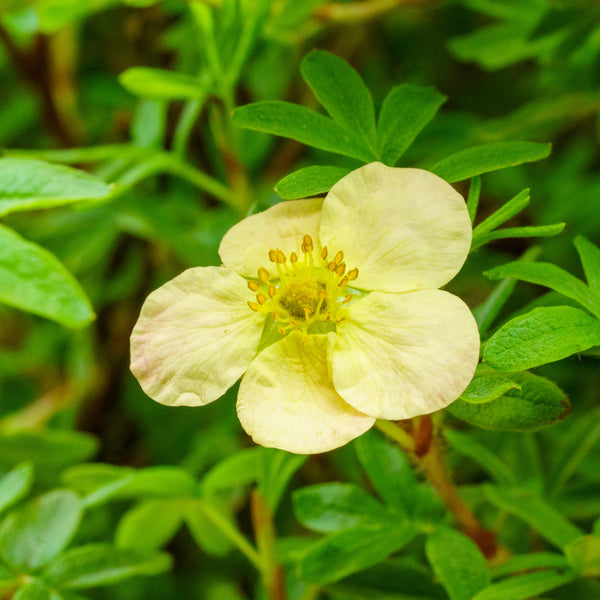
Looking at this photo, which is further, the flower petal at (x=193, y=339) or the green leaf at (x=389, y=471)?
the green leaf at (x=389, y=471)

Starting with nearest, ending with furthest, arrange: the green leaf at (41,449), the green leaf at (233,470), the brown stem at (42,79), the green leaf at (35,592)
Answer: the green leaf at (35,592)
the green leaf at (233,470)
the green leaf at (41,449)
the brown stem at (42,79)

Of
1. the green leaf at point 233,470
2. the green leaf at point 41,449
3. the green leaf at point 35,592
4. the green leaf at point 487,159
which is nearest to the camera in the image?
the green leaf at point 487,159

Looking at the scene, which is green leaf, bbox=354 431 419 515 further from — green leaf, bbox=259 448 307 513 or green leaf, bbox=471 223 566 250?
green leaf, bbox=471 223 566 250

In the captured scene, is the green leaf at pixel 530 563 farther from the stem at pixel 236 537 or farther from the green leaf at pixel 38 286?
the green leaf at pixel 38 286

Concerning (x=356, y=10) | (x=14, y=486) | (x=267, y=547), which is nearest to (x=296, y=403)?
(x=267, y=547)

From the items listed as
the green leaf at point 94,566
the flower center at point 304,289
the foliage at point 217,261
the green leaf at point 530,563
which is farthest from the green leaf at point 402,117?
the green leaf at point 94,566

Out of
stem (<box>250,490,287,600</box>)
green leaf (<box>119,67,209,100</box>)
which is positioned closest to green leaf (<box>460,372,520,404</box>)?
stem (<box>250,490,287,600</box>)

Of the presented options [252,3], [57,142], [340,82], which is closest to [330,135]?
[340,82]
